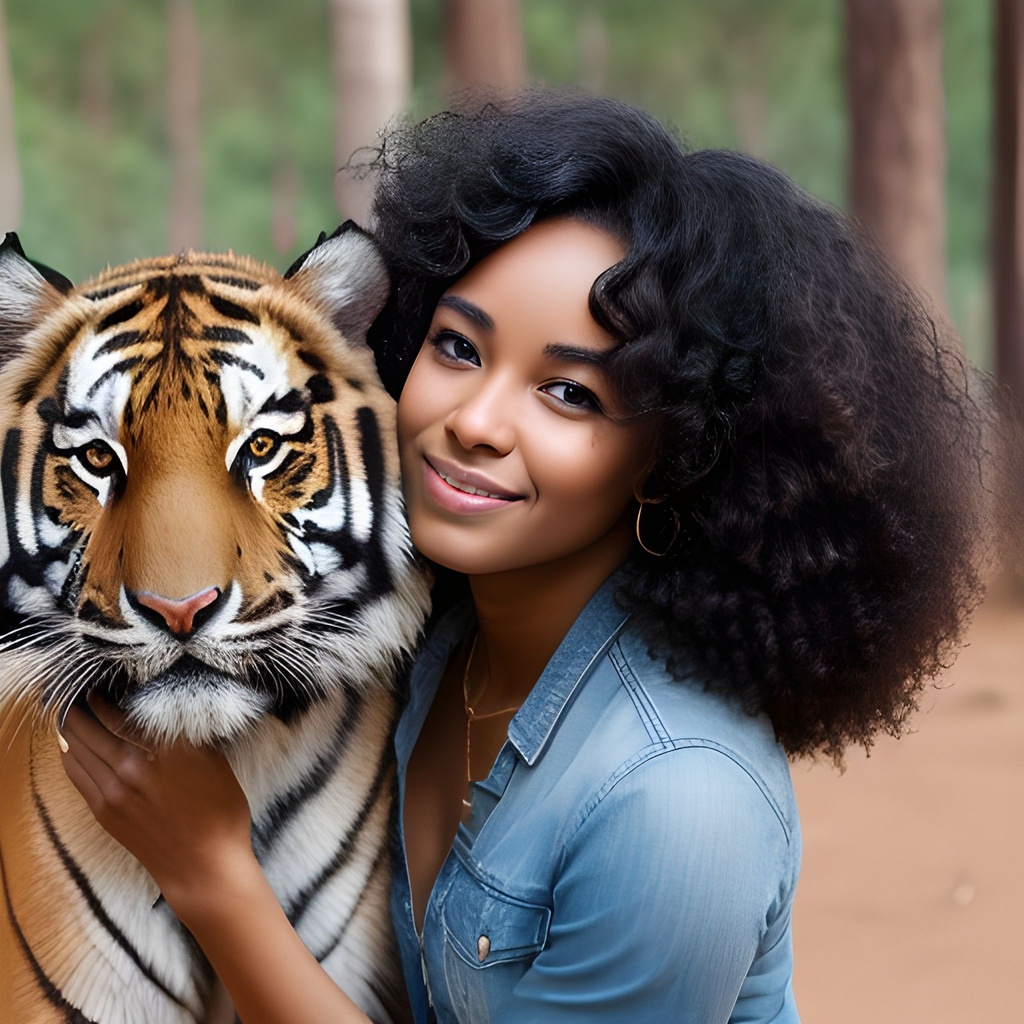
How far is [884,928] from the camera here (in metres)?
3.12

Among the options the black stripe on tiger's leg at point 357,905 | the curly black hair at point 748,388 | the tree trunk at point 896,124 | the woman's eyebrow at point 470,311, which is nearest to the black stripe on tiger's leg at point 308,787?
the black stripe on tiger's leg at point 357,905

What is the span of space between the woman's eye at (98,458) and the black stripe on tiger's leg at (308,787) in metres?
0.40

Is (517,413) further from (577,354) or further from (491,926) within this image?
(491,926)

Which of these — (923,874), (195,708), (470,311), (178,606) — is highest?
(470,311)

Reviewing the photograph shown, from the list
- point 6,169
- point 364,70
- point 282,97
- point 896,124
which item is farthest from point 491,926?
point 282,97

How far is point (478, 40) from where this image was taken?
22.5ft

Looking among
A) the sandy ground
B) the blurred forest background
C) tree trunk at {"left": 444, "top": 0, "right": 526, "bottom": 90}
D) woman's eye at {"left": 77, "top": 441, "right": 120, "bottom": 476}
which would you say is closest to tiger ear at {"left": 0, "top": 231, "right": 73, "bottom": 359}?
woman's eye at {"left": 77, "top": 441, "right": 120, "bottom": 476}

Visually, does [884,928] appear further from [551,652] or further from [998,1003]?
[551,652]

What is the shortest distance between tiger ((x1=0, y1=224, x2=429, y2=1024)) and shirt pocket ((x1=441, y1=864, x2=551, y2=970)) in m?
0.15

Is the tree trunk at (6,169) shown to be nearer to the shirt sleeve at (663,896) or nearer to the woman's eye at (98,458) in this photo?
the woman's eye at (98,458)

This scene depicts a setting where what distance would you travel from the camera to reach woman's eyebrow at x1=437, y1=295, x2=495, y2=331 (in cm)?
120

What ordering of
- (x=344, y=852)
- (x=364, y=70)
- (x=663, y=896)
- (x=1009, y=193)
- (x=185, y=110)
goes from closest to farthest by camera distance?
1. (x=663, y=896)
2. (x=344, y=852)
3. (x=364, y=70)
4. (x=1009, y=193)
5. (x=185, y=110)

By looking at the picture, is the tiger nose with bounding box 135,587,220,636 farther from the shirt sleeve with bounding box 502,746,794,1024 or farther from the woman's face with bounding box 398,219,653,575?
the shirt sleeve with bounding box 502,746,794,1024

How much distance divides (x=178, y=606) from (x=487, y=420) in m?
0.33
